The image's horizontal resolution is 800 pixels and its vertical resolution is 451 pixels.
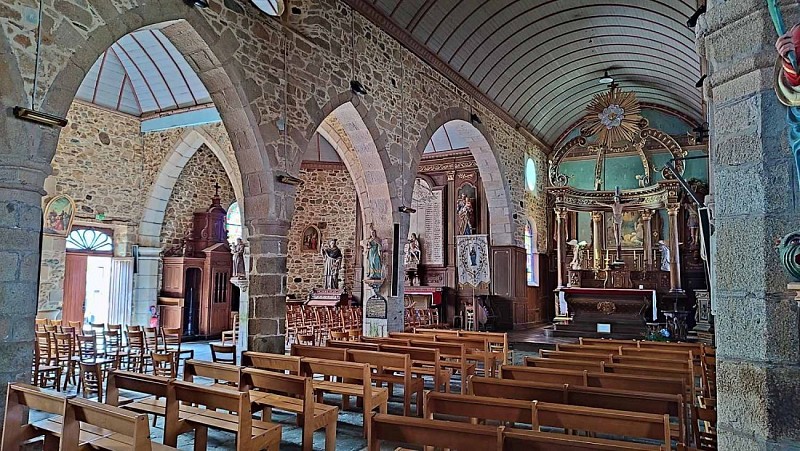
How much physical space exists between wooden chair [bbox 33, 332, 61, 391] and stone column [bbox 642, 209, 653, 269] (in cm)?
1426

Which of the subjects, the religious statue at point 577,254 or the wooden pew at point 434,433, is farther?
the religious statue at point 577,254

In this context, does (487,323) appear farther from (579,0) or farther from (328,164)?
(579,0)

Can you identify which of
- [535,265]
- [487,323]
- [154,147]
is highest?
Result: [154,147]

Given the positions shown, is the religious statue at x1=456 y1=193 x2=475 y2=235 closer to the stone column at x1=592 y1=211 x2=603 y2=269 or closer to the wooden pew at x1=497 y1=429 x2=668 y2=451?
the stone column at x1=592 y1=211 x2=603 y2=269

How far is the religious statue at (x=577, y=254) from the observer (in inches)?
640

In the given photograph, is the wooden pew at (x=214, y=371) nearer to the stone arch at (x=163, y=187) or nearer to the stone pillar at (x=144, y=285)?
the stone arch at (x=163, y=187)

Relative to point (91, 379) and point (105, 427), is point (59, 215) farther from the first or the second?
point (105, 427)

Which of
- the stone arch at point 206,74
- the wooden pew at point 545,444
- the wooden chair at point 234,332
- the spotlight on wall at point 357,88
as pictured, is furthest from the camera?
the wooden chair at point 234,332

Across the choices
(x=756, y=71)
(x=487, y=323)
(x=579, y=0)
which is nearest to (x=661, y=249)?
(x=487, y=323)

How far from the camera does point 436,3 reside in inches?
375

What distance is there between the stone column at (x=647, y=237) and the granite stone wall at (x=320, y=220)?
834 centimetres

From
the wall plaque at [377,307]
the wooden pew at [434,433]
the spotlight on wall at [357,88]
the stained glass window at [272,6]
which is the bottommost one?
the wooden pew at [434,433]

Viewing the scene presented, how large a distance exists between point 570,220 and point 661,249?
2.79 metres

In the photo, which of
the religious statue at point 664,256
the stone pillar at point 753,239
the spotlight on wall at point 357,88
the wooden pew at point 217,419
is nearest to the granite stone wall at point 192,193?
the spotlight on wall at point 357,88
